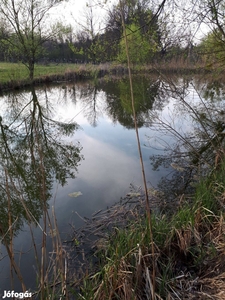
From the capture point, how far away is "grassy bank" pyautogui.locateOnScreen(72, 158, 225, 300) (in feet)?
5.31

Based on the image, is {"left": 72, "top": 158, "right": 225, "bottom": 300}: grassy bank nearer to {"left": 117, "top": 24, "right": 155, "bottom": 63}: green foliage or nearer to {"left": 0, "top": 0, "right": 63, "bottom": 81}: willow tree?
{"left": 117, "top": 24, "right": 155, "bottom": 63}: green foliage

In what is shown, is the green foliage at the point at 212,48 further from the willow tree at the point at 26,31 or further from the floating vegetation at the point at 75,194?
the willow tree at the point at 26,31

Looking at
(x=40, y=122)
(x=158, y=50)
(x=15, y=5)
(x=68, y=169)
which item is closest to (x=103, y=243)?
(x=68, y=169)

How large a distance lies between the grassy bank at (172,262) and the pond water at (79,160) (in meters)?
0.62

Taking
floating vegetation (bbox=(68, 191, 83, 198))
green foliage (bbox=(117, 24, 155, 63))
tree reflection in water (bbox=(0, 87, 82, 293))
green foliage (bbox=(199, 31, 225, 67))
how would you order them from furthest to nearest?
1. green foliage (bbox=(199, 31, 225, 67))
2. green foliage (bbox=(117, 24, 155, 63))
3. floating vegetation (bbox=(68, 191, 83, 198))
4. tree reflection in water (bbox=(0, 87, 82, 293))

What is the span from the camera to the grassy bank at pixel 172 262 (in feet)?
5.31

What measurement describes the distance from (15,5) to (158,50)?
1226 cm

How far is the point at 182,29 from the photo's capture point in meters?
4.21

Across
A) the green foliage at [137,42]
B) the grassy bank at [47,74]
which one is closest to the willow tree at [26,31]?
the grassy bank at [47,74]

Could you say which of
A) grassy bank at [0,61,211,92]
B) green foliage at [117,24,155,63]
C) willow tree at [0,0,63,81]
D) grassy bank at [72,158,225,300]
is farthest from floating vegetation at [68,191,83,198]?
willow tree at [0,0,63,81]

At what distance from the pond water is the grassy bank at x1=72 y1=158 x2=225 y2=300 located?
0.62 m

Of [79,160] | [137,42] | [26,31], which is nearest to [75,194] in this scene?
[79,160]

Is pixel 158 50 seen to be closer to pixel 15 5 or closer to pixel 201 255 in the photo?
pixel 201 255

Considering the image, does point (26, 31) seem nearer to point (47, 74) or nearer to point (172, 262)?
point (47, 74)
